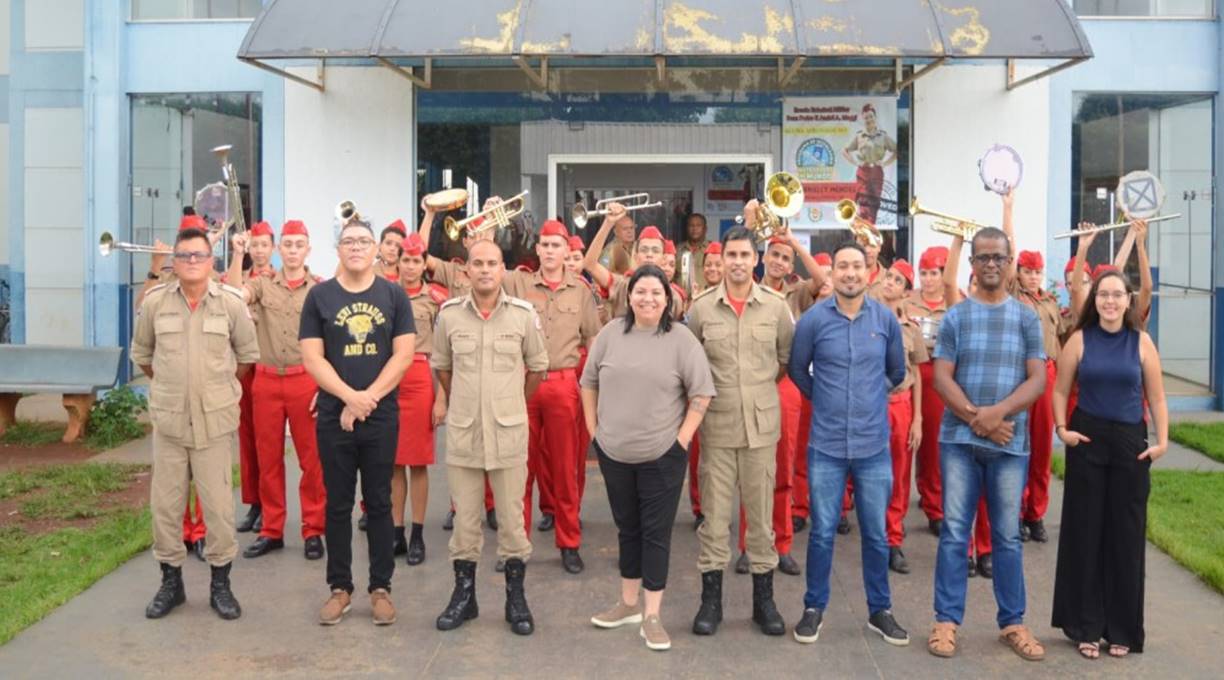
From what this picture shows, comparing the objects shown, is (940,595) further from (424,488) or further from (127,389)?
(127,389)

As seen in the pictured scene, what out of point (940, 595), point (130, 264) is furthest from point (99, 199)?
point (940, 595)

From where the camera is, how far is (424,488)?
741cm

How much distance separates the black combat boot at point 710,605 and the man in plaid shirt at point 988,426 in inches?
40.5

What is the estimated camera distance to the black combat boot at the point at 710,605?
5.96 metres

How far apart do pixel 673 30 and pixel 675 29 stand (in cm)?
2

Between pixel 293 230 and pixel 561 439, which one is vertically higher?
pixel 293 230

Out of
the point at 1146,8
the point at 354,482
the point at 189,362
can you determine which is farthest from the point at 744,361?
the point at 1146,8

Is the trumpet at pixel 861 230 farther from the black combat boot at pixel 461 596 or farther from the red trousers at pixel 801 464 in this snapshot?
the black combat boot at pixel 461 596

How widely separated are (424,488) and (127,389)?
219 inches

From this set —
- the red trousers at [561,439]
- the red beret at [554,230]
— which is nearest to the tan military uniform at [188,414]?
the red trousers at [561,439]

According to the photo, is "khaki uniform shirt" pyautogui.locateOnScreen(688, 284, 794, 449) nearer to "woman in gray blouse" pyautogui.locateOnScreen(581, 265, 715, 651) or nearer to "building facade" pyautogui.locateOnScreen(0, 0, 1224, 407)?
"woman in gray blouse" pyautogui.locateOnScreen(581, 265, 715, 651)

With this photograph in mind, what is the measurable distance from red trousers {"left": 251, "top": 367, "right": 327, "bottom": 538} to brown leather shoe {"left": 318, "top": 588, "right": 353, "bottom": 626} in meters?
1.18

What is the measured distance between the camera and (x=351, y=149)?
1209 cm

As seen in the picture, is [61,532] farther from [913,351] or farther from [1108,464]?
[1108,464]
